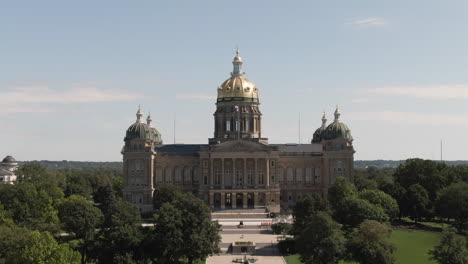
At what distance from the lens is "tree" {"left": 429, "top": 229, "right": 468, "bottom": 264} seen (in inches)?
2381

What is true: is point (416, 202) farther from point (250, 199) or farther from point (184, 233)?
point (184, 233)

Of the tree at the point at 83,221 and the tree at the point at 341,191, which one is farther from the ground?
the tree at the point at 341,191

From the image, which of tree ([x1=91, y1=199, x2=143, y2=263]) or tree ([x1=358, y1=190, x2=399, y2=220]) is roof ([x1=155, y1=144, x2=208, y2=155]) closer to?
tree ([x1=358, y1=190, x2=399, y2=220])

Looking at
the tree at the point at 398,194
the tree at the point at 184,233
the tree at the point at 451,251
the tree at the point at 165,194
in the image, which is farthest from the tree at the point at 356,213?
the tree at the point at 165,194

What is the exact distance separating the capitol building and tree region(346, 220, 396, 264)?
5373 centimetres

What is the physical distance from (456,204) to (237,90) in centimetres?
5219

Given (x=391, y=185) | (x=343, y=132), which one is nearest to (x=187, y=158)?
(x=343, y=132)

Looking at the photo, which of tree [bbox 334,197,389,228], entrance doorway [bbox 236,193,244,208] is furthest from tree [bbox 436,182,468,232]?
entrance doorway [bbox 236,193,244,208]

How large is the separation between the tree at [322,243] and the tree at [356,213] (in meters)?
16.5

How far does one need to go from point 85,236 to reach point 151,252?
1284 cm

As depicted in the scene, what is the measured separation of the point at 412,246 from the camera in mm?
81750

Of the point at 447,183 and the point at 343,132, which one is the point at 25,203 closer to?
the point at 343,132

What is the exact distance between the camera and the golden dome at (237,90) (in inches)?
5182

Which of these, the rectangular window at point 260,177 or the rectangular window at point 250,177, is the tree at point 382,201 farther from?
the rectangular window at point 250,177
